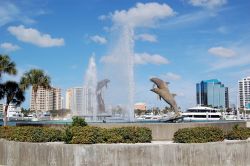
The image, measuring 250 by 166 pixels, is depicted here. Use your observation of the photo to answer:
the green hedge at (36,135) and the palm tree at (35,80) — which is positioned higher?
the palm tree at (35,80)

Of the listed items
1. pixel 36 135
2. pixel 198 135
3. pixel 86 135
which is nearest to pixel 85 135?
pixel 86 135

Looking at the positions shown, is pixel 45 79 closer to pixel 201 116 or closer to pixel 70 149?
pixel 201 116

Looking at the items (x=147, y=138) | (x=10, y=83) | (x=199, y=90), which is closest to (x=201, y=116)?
(x=10, y=83)

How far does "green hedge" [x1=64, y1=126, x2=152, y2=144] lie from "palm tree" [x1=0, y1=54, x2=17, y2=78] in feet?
80.1

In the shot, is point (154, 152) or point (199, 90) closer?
point (154, 152)

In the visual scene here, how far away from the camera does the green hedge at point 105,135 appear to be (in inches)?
579

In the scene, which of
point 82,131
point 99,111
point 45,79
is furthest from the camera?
point 45,79

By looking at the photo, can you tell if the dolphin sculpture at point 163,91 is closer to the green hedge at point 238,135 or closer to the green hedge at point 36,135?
the green hedge at point 238,135

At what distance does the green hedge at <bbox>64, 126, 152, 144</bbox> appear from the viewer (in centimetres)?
1472

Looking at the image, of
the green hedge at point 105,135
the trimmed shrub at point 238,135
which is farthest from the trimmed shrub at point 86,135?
the trimmed shrub at point 238,135

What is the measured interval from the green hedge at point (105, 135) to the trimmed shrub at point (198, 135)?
137 cm

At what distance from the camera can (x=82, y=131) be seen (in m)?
14.8

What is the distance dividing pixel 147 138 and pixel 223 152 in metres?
3.08

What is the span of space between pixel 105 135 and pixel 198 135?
356 centimetres
